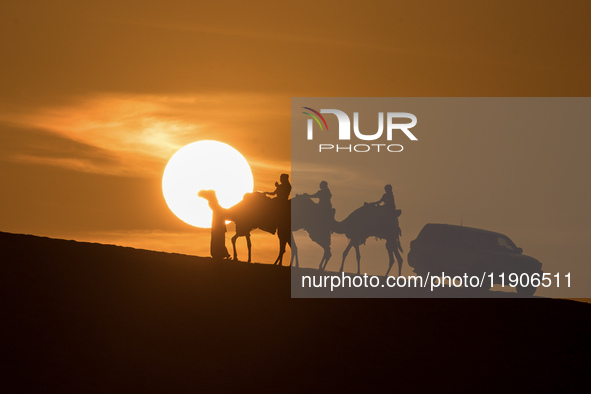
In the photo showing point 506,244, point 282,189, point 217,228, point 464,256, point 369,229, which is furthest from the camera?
point 506,244

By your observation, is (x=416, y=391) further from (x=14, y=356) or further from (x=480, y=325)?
(x=14, y=356)

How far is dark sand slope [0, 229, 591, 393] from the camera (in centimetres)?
1459

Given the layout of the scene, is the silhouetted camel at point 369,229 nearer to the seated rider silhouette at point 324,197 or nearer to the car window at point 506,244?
the seated rider silhouette at point 324,197

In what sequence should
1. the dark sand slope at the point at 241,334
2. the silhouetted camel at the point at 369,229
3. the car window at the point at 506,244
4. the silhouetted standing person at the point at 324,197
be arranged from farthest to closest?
the car window at the point at 506,244 < the silhouetted camel at the point at 369,229 < the silhouetted standing person at the point at 324,197 < the dark sand slope at the point at 241,334

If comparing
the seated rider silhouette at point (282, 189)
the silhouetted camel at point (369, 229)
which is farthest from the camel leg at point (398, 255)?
the seated rider silhouette at point (282, 189)

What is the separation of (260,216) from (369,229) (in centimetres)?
309

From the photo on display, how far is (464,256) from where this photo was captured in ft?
82.5

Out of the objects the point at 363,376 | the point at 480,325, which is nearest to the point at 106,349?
the point at 363,376

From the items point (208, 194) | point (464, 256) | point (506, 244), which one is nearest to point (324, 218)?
point (208, 194)

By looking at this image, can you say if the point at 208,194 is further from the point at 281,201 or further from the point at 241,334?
the point at 241,334

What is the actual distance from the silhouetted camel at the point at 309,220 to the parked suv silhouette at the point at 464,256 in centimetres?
348

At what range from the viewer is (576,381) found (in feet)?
52.1

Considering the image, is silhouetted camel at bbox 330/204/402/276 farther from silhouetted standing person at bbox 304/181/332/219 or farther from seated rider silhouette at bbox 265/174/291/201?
seated rider silhouette at bbox 265/174/291/201

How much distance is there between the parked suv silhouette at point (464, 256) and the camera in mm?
25000
